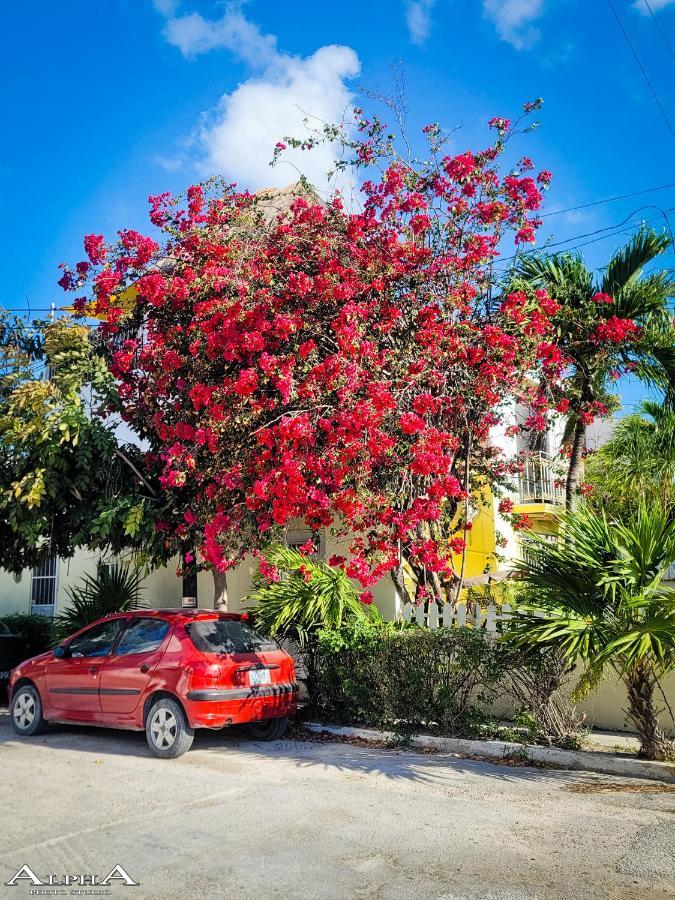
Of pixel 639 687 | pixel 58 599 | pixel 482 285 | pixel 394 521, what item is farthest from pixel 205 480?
pixel 58 599

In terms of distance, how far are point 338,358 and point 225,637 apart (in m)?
3.60

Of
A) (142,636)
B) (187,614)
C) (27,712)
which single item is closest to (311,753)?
(187,614)

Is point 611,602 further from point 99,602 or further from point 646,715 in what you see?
point 99,602

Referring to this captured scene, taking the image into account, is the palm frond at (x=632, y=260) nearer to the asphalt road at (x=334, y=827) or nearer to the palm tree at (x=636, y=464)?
the palm tree at (x=636, y=464)

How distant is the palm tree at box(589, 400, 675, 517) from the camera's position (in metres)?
14.0

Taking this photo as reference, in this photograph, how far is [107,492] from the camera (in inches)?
488

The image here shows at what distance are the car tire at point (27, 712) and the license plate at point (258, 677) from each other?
3.03 metres

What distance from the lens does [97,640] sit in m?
9.47

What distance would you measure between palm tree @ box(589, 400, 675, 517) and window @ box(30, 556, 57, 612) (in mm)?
12162

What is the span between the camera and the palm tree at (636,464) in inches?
553

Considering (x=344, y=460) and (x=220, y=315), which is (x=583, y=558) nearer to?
(x=344, y=460)

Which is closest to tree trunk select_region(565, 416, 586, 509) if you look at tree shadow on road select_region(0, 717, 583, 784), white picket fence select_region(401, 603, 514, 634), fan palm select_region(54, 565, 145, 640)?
white picket fence select_region(401, 603, 514, 634)

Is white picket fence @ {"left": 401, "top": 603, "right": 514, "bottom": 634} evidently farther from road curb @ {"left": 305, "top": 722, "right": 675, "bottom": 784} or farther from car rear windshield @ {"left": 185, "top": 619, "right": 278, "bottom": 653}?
car rear windshield @ {"left": 185, "top": 619, "right": 278, "bottom": 653}

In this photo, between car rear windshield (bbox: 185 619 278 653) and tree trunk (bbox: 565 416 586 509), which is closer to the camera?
car rear windshield (bbox: 185 619 278 653)
